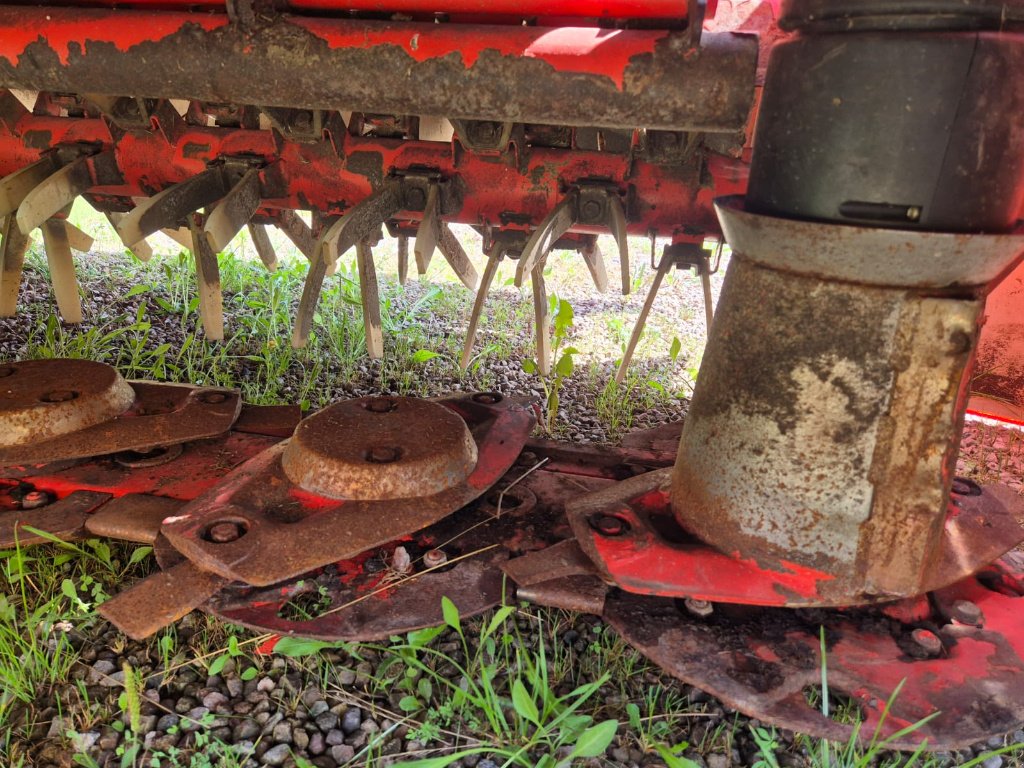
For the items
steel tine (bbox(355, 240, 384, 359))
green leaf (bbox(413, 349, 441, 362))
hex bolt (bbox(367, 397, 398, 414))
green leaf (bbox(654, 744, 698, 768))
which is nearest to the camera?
green leaf (bbox(654, 744, 698, 768))

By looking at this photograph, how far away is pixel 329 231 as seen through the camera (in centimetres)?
178

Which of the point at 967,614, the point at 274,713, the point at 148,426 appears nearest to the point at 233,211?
the point at 148,426

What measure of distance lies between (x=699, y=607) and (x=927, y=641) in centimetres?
38

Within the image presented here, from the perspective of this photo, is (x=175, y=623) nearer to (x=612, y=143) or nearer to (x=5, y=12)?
(x=5, y=12)

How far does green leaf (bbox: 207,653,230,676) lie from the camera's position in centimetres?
143

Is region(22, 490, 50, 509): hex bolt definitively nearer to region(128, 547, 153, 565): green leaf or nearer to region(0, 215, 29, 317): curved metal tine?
region(128, 547, 153, 565): green leaf

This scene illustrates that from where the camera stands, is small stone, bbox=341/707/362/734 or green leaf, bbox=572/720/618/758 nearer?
green leaf, bbox=572/720/618/758

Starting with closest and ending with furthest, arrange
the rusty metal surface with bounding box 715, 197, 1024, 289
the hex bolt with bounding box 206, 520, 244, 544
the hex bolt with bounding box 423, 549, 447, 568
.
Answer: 1. the rusty metal surface with bounding box 715, 197, 1024, 289
2. the hex bolt with bounding box 206, 520, 244, 544
3. the hex bolt with bounding box 423, 549, 447, 568

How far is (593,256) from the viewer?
103 inches

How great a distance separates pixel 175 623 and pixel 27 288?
101 inches

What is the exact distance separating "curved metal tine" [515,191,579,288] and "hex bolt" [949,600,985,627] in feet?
3.37

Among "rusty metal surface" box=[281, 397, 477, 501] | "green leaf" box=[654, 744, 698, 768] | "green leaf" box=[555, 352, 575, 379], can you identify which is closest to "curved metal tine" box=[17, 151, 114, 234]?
"rusty metal surface" box=[281, 397, 477, 501]

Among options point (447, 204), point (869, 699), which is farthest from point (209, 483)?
point (869, 699)

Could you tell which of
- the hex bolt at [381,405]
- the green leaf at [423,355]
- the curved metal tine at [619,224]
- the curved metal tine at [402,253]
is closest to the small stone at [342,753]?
the hex bolt at [381,405]
